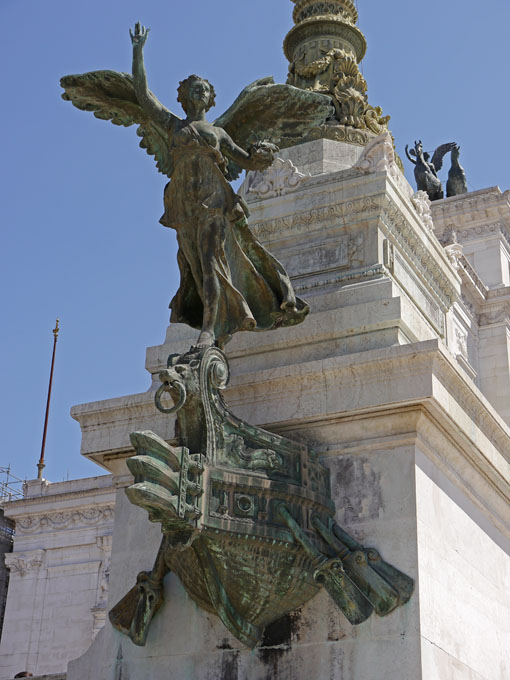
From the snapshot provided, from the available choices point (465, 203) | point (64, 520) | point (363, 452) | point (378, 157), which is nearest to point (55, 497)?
point (64, 520)

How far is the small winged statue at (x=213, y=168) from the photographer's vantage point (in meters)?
11.4

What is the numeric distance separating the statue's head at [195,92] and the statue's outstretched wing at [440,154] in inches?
1164

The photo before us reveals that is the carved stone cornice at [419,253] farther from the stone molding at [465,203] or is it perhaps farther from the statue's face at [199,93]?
the stone molding at [465,203]

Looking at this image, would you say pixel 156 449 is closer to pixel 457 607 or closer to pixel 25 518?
pixel 457 607

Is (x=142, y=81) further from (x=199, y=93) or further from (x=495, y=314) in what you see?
(x=495, y=314)

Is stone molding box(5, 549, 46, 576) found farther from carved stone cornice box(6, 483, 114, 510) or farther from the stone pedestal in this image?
the stone pedestal

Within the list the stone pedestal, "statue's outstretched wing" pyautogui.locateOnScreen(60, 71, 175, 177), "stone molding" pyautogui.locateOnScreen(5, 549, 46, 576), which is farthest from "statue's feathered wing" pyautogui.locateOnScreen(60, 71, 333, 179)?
"stone molding" pyautogui.locateOnScreen(5, 549, 46, 576)

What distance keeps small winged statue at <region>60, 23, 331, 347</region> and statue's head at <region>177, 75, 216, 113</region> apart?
0.4 inches

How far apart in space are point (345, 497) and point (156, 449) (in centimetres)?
236

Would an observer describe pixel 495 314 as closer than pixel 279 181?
No

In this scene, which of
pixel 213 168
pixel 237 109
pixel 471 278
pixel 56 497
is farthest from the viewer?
pixel 56 497

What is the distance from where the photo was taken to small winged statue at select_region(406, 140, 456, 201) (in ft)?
124

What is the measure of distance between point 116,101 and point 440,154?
1177 inches

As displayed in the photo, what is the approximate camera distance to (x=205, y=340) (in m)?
11.0
